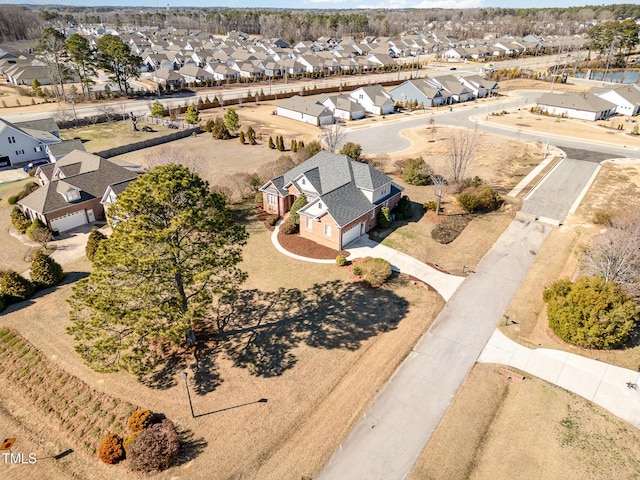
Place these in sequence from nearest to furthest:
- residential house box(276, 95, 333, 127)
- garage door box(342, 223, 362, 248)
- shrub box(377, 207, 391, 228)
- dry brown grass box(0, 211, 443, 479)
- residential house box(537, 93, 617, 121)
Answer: dry brown grass box(0, 211, 443, 479), garage door box(342, 223, 362, 248), shrub box(377, 207, 391, 228), residential house box(276, 95, 333, 127), residential house box(537, 93, 617, 121)

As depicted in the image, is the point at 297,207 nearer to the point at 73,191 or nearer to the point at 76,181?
the point at 73,191

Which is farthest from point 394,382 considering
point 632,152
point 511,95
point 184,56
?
point 184,56

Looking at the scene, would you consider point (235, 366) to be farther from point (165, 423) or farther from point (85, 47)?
point (85, 47)

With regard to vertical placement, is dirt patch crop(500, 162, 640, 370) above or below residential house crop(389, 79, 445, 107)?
below

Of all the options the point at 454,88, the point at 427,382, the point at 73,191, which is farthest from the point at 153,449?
the point at 454,88

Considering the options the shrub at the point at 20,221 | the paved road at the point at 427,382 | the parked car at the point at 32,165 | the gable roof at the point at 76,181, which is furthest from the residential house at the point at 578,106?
the parked car at the point at 32,165

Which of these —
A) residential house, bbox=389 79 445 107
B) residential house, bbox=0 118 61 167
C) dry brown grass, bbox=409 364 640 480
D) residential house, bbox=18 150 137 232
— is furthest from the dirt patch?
residential house, bbox=0 118 61 167

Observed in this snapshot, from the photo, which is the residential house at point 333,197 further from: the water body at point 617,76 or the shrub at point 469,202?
the water body at point 617,76

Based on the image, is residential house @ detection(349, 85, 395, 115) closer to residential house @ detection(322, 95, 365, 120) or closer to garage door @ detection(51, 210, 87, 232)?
residential house @ detection(322, 95, 365, 120)
